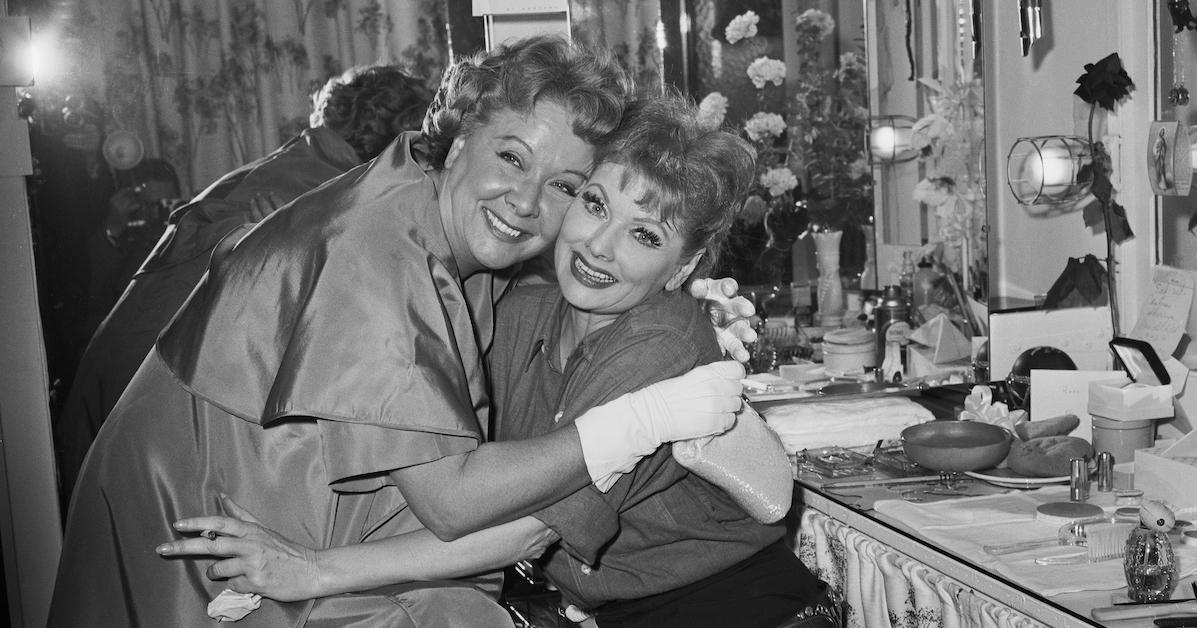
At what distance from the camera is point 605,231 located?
1.63m

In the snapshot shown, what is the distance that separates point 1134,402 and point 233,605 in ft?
5.43

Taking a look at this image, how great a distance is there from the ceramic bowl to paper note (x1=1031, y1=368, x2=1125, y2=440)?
21 cm

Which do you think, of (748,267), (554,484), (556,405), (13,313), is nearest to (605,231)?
(556,405)

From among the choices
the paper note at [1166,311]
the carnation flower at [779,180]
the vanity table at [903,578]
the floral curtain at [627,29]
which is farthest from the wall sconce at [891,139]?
the vanity table at [903,578]

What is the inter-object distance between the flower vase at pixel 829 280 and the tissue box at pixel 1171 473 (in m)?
1.17

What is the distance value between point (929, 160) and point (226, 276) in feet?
6.64

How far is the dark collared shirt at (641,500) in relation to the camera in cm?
156

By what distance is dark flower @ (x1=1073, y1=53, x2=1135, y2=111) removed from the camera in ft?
8.45

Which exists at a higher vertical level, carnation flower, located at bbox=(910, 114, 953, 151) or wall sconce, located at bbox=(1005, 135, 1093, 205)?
carnation flower, located at bbox=(910, 114, 953, 151)

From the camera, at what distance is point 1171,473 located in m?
1.85

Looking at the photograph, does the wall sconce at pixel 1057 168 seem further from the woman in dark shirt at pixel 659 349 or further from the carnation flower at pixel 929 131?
the woman in dark shirt at pixel 659 349

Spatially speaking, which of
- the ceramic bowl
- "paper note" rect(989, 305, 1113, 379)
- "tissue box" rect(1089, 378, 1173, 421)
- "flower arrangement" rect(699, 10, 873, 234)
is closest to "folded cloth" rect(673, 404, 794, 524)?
the ceramic bowl

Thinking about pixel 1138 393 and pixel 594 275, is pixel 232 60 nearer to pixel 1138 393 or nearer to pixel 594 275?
pixel 594 275

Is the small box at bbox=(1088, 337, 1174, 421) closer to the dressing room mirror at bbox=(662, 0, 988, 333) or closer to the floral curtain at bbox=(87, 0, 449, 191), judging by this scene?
the dressing room mirror at bbox=(662, 0, 988, 333)
